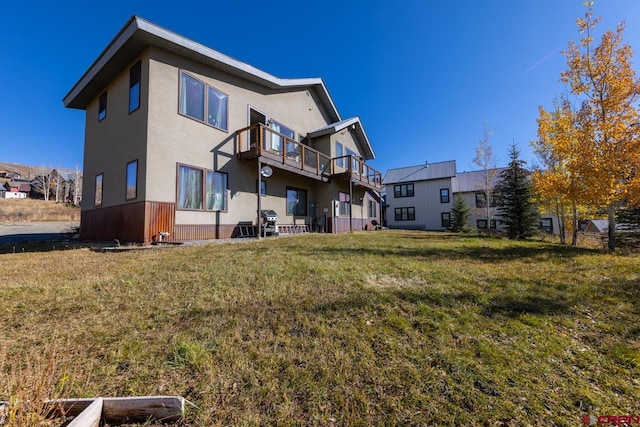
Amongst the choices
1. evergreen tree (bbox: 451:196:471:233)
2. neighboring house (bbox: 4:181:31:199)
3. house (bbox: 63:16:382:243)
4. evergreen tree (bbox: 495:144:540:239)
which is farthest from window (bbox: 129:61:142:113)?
neighboring house (bbox: 4:181:31:199)

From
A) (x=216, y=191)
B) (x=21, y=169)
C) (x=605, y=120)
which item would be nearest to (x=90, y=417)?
(x=216, y=191)

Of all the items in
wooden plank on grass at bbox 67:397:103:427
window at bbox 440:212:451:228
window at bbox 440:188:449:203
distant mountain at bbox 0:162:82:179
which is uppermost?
distant mountain at bbox 0:162:82:179

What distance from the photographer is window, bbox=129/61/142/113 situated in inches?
367

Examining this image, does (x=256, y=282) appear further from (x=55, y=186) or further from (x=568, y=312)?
(x=55, y=186)

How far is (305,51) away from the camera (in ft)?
53.4

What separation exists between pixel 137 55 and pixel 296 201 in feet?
30.4

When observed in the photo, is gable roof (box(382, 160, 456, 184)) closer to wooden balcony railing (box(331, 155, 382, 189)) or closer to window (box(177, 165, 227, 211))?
wooden balcony railing (box(331, 155, 382, 189))

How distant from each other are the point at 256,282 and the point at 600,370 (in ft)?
13.5

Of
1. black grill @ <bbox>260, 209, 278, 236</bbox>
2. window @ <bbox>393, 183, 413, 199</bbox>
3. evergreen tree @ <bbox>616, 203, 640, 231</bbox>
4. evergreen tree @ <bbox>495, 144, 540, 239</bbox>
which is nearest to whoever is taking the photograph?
black grill @ <bbox>260, 209, 278, 236</bbox>

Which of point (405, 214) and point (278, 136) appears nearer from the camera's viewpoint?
point (278, 136)

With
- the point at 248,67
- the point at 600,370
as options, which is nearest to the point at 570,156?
the point at 600,370

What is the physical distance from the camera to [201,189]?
9.79 meters

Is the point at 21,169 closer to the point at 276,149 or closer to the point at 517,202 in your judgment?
the point at 276,149

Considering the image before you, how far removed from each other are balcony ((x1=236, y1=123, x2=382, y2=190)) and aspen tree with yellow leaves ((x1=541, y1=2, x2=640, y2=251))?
994cm
